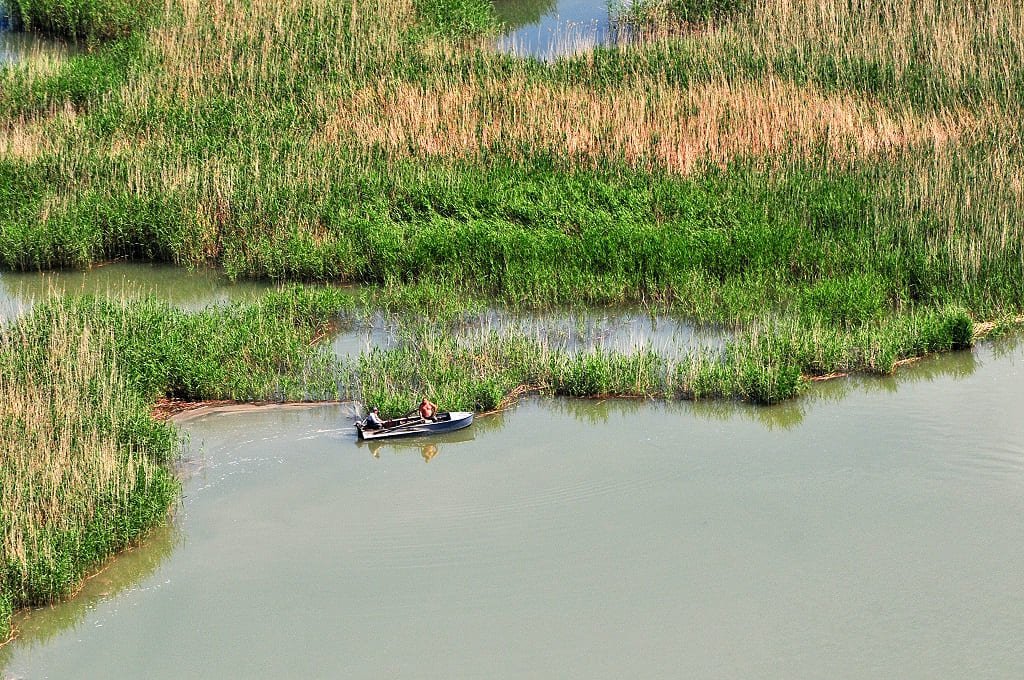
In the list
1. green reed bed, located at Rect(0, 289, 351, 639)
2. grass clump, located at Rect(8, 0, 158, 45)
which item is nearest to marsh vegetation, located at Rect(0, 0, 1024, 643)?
green reed bed, located at Rect(0, 289, 351, 639)

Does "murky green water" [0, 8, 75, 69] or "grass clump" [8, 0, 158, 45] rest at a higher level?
"grass clump" [8, 0, 158, 45]

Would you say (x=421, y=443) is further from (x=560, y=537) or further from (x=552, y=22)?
A: (x=552, y=22)

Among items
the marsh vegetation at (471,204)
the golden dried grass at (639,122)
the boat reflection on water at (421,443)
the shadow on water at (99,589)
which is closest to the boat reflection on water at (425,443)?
the boat reflection on water at (421,443)

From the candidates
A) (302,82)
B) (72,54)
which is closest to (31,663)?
(302,82)

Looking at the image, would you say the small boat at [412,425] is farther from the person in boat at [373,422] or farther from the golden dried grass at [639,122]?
the golden dried grass at [639,122]

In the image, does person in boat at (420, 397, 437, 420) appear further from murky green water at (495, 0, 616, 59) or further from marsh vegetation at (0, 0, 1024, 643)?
murky green water at (495, 0, 616, 59)

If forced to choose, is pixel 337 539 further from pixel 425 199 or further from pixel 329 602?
pixel 425 199
